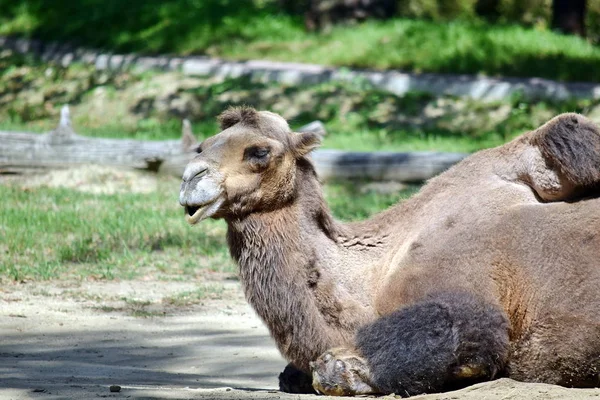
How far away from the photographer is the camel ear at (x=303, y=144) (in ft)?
17.8

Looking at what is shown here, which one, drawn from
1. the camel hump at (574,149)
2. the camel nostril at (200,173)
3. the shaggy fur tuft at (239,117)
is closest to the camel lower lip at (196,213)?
the camel nostril at (200,173)

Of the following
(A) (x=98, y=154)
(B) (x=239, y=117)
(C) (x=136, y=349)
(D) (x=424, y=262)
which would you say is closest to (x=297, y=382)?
(D) (x=424, y=262)

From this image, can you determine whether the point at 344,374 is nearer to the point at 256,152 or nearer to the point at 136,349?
the point at 256,152

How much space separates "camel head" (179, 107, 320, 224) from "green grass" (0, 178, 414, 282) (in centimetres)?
331

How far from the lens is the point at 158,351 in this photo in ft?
22.4

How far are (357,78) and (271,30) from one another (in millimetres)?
5070

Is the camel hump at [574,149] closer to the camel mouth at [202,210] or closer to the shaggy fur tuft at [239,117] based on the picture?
the shaggy fur tuft at [239,117]

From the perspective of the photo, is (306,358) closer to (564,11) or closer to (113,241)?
(113,241)

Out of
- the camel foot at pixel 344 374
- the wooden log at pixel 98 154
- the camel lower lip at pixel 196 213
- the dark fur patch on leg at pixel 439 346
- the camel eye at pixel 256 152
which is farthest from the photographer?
the wooden log at pixel 98 154

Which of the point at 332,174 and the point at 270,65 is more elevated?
the point at 332,174

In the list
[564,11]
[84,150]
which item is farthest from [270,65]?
[84,150]

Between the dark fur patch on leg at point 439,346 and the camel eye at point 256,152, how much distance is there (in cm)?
105

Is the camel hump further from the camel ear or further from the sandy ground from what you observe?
the camel ear

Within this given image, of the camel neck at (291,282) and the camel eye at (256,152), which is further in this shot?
the camel eye at (256,152)
